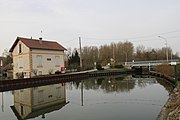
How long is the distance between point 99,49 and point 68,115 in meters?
69.1

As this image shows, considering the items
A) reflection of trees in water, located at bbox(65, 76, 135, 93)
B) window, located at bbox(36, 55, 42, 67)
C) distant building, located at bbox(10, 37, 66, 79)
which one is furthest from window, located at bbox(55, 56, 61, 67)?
reflection of trees in water, located at bbox(65, 76, 135, 93)

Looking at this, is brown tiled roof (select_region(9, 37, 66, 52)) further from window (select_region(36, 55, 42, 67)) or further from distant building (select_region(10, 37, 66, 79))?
window (select_region(36, 55, 42, 67))

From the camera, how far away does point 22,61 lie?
40469 millimetres

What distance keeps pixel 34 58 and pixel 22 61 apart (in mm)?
2574

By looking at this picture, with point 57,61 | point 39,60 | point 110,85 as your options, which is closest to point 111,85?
point 110,85

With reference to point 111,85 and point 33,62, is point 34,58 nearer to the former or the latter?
point 33,62

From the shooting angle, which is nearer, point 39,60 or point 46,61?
point 39,60

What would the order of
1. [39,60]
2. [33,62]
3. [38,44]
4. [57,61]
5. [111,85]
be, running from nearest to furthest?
[111,85], [33,62], [39,60], [38,44], [57,61]

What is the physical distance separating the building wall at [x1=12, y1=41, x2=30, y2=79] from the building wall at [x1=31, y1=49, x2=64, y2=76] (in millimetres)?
1091

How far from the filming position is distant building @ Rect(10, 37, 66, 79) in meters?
38.8

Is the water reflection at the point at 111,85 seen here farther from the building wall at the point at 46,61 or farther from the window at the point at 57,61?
the window at the point at 57,61

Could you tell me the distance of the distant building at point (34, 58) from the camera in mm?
38844

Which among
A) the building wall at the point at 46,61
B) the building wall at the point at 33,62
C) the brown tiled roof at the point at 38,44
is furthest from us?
the brown tiled roof at the point at 38,44

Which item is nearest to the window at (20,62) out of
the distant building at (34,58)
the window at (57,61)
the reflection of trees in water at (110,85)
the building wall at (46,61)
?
the distant building at (34,58)
